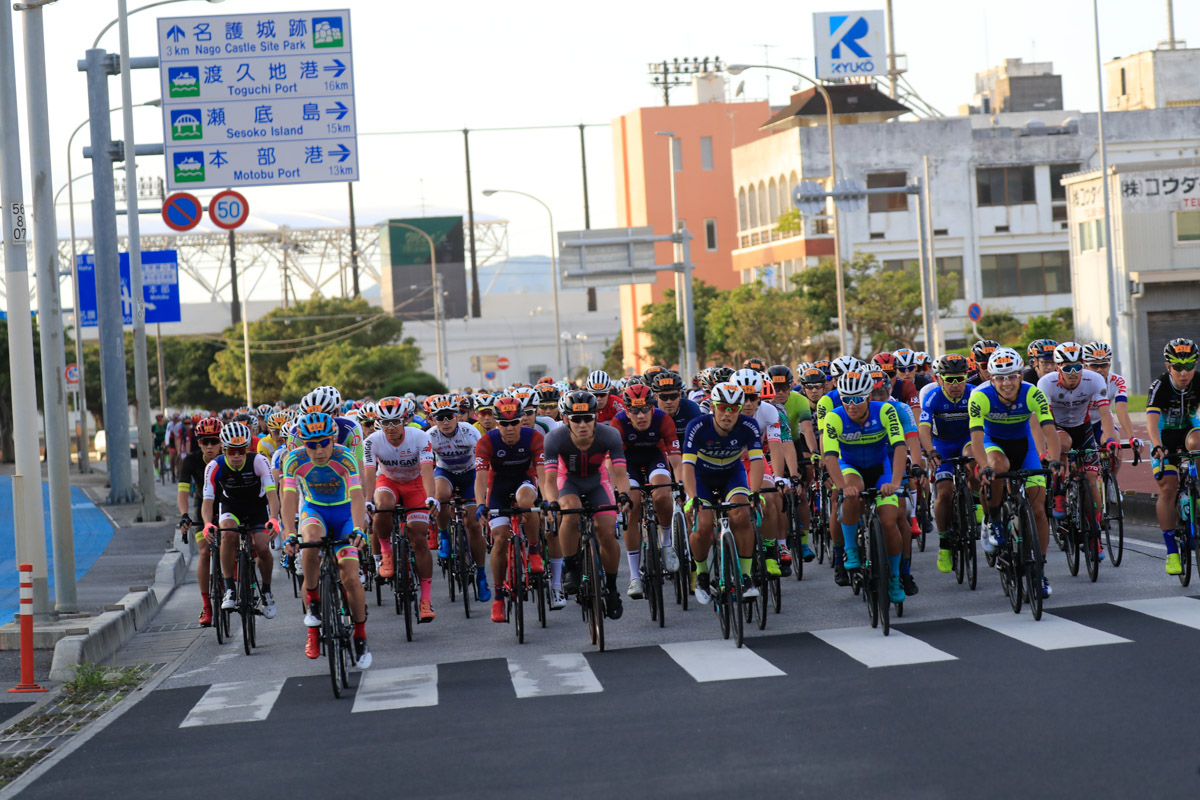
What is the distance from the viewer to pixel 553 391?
1794 cm

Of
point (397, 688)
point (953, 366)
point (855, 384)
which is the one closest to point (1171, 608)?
point (855, 384)

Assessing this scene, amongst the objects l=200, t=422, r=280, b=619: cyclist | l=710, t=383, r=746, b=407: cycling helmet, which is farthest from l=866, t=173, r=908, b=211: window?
l=710, t=383, r=746, b=407: cycling helmet

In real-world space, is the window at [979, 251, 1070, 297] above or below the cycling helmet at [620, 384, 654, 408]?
above

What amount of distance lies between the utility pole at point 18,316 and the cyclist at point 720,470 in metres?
5.69

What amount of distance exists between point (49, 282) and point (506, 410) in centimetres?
538

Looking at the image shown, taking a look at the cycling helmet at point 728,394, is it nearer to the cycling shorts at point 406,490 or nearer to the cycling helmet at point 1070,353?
the cycling shorts at point 406,490

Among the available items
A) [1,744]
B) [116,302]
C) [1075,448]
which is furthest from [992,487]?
[116,302]

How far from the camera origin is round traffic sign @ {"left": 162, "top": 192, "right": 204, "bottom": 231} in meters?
25.1

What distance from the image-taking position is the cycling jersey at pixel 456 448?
15.0m

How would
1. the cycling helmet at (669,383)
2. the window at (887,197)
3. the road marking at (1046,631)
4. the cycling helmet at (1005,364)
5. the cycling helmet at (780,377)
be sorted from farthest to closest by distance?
the window at (887,197), the cycling helmet at (780,377), the cycling helmet at (669,383), the cycling helmet at (1005,364), the road marking at (1046,631)

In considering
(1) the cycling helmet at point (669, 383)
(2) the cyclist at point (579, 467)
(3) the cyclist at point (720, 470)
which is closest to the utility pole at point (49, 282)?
(2) the cyclist at point (579, 467)

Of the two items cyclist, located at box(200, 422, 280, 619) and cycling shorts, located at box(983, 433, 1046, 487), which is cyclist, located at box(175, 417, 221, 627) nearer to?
Result: cyclist, located at box(200, 422, 280, 619)

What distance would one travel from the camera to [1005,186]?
224ft

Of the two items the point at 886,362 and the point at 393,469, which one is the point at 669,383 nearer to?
the point at 393,469
